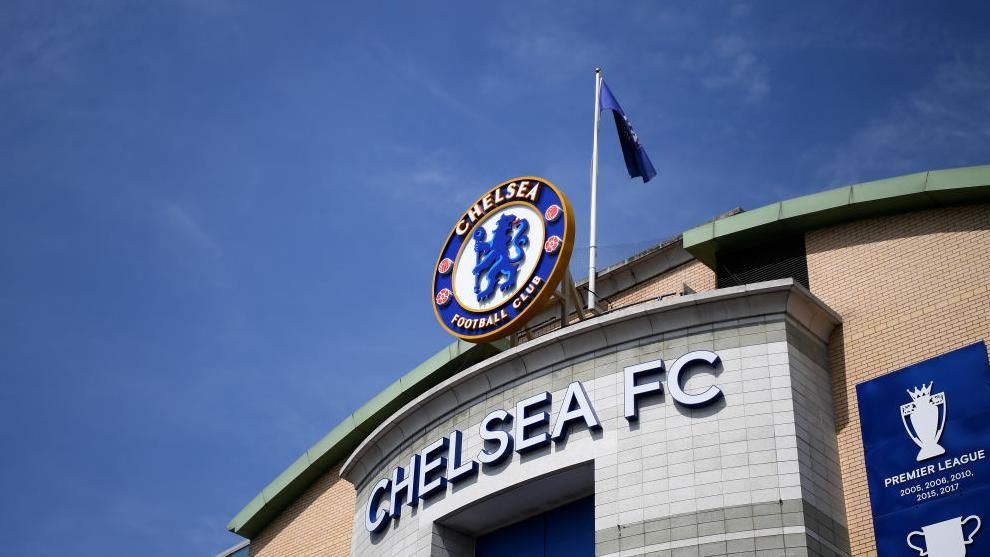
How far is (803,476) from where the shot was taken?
2864 cm

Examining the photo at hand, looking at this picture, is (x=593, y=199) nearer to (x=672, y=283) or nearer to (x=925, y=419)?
(x=672, y=283)

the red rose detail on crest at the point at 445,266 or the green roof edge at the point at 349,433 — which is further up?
the red rose detail on crest at the point at 445,266

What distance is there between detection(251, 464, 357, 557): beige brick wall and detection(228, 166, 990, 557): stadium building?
4.48 metres

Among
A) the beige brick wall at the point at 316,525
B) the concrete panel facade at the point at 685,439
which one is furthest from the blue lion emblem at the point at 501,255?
the beige brick wall at the point at 316,525

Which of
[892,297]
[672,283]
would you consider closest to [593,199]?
[672,283]

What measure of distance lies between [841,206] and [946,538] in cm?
965

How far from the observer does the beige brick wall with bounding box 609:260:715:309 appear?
36.7 m

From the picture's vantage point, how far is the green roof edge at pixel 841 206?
3203 cm

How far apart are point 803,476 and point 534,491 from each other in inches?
287

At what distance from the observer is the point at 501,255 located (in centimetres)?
3684

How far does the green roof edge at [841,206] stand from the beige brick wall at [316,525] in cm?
1463

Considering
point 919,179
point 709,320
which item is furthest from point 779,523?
point 919,179

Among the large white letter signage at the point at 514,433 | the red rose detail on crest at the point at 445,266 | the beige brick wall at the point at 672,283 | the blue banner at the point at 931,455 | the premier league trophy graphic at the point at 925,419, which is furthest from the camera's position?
the red rose detail on crest at the point at 445,266

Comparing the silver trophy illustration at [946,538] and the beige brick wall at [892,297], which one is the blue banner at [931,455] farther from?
the beige brick wall at [892,297]
